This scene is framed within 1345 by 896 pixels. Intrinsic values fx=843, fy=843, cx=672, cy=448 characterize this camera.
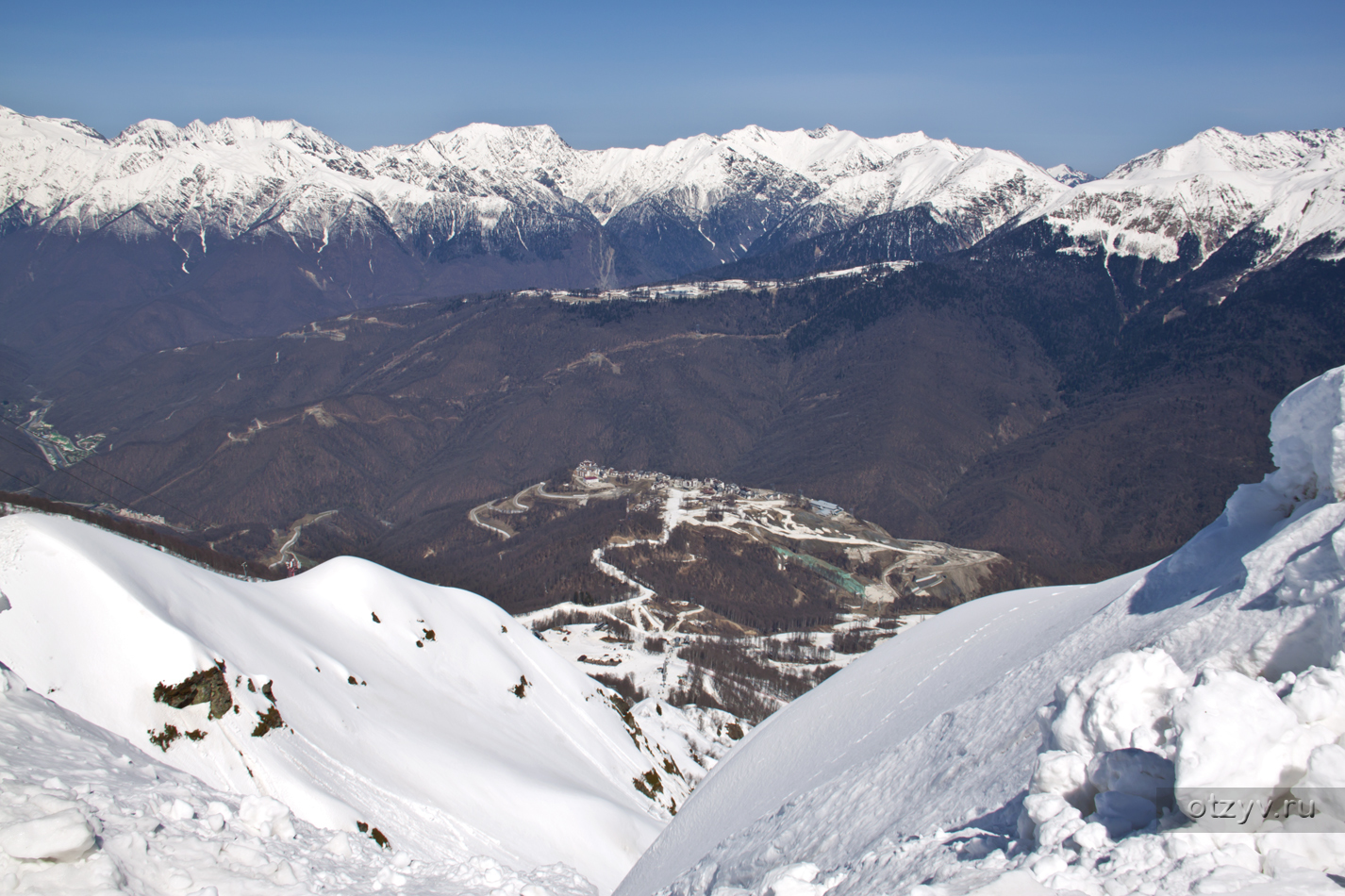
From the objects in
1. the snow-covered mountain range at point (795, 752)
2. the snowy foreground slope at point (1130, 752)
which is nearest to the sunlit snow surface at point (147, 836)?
the snow-covered mountain range at point (795, 752)

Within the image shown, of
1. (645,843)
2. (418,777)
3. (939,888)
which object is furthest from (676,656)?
(939,888)

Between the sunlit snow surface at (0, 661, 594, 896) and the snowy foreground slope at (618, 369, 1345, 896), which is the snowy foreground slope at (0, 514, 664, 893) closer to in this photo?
the sunlit snow surface at (0, 661, 594, 896)

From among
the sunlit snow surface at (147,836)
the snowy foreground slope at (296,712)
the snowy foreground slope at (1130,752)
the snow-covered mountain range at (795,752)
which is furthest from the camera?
the snowy foreground slope at (296,712)

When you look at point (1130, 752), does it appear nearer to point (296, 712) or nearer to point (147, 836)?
point (147, 836)

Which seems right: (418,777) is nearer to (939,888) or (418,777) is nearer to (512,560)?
(939,888)

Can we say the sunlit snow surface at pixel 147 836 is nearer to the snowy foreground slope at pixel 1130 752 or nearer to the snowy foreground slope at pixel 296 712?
the snowy foreground slope at pixel 296 712
